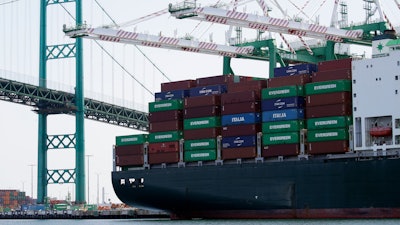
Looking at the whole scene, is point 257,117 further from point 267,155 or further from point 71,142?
point 71,142

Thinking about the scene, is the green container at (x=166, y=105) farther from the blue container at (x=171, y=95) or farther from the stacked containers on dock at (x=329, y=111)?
the stacked containers on dock at (x=329, y=111)

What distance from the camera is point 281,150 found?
59031 millimetres

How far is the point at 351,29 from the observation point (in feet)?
209

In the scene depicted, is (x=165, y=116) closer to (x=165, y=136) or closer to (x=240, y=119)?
(x=165, y=136)

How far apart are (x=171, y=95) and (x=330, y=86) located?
11412mm

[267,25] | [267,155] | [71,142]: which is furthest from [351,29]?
[71,142]

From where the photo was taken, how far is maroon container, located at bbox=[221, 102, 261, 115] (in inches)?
2394

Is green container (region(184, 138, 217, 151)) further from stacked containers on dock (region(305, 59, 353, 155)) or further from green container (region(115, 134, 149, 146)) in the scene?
stacked containers on dock (region(305, 59, 353, 155))

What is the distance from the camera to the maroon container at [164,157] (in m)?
64.0

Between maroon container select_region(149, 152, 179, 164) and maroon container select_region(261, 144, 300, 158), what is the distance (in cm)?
611

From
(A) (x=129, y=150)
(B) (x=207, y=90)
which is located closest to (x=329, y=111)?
(B) (x=207, y=90)

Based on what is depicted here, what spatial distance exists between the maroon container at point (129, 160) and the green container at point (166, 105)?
9.64 feet

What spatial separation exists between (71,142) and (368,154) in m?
30.7

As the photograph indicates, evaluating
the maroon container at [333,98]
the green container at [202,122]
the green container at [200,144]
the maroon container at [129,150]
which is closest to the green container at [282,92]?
the maroon container at [333,98]
